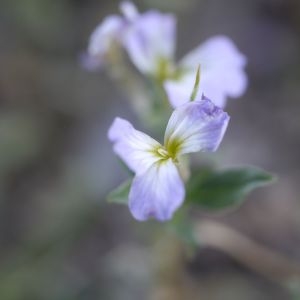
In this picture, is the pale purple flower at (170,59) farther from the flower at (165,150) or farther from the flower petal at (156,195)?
the flower petal at (156,195)

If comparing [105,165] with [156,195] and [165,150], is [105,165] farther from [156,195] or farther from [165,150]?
[156,195]

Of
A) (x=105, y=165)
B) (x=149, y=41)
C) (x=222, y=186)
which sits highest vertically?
(x=105, y=165)

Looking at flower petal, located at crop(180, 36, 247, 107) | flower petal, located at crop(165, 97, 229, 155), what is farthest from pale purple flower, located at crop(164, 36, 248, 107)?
flower petal, located at crop(165, 97, 229, 155)

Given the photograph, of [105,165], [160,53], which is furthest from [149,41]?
[105,165]

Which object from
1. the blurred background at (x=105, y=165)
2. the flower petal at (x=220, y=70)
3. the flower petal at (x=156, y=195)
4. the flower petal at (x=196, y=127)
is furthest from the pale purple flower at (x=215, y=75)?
the blurred background at (x=105, y=165)

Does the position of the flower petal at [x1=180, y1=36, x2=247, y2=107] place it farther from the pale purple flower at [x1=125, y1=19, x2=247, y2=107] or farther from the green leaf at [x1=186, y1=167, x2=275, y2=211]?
the green leaf at [x1=186, y1=167, x2=275, y2=211]

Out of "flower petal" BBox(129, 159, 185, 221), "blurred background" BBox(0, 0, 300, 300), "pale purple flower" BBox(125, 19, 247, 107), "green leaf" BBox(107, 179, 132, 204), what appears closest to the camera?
"flower petal" BBox(129, 159, 185, 221)

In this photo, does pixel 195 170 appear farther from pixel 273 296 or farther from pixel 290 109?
pixel 290 109
